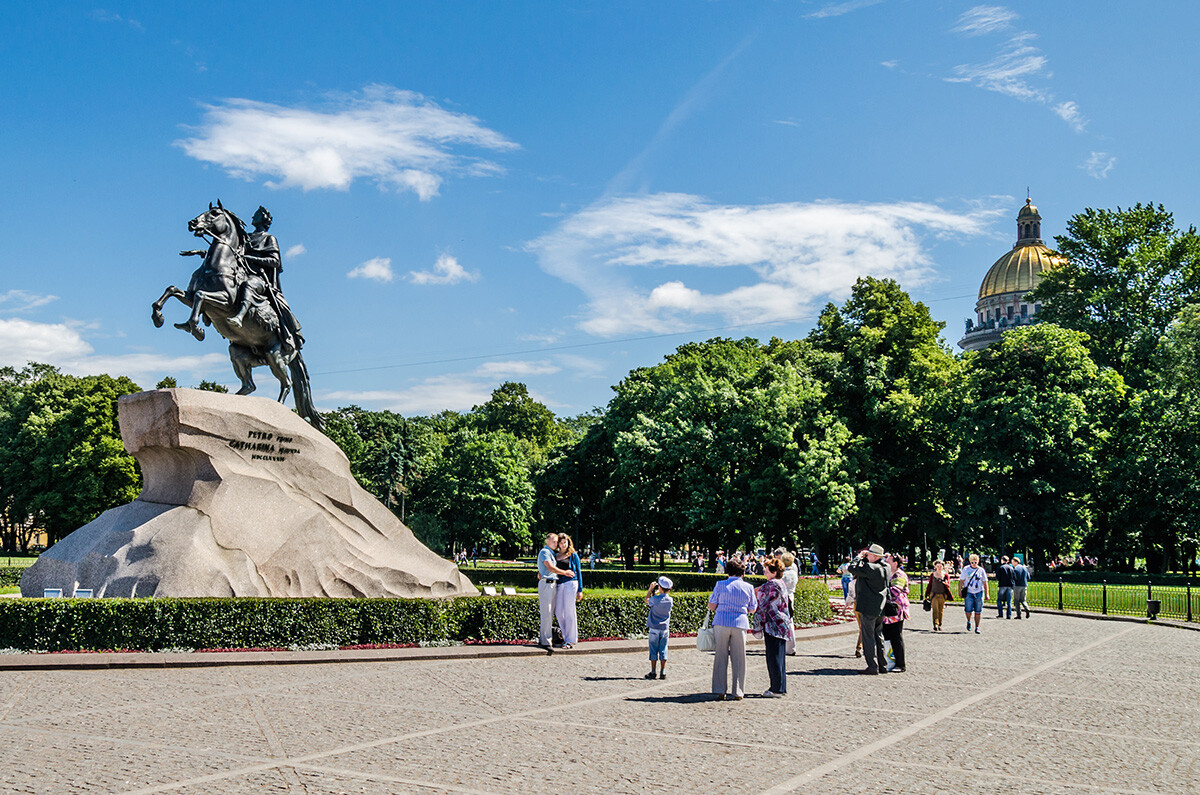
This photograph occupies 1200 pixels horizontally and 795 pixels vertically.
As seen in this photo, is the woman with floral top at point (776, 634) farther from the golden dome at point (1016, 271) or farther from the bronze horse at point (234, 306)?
the golden dome at point (1016, 271)

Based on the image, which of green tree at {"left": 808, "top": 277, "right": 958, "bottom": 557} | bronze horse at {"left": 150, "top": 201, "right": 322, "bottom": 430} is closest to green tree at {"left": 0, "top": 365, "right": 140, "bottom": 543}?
green tree at {"left": 808, "top": 277, "right": 958, "bottom": 557}

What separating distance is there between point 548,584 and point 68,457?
54.6 meters

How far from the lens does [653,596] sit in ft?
46.5

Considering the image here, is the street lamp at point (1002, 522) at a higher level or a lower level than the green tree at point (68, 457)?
lower

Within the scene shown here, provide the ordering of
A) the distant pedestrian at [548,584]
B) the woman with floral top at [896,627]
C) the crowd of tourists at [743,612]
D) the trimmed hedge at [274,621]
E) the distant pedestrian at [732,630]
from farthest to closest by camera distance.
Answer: the distant pedestrian at [548,584] → the woman with floral top at [896,627] → the trimmed hedge at [274,621] → the crowd of tourists at [743,612] → the distant pedestrian at [732,630]

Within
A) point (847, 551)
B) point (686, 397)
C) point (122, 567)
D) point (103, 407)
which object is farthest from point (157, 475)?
point (103, 407)

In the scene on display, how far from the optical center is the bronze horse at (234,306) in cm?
2091

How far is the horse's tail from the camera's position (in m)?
23.8

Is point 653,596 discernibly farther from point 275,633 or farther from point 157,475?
point 157,475

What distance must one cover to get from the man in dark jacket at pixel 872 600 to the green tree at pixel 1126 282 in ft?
135

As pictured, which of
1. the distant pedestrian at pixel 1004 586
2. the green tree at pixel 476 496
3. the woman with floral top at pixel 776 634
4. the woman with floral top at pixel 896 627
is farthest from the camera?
the green tree at pixel 476 496

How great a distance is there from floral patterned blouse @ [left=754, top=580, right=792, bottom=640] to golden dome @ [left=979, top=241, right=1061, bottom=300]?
391ft

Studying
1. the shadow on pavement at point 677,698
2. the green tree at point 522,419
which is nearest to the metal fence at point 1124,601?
→ the shadow on pavement at point 677,698

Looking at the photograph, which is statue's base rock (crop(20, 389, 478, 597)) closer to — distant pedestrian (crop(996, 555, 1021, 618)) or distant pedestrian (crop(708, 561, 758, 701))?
distant pedestrian (crop(708, 561, 758, 701))
